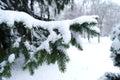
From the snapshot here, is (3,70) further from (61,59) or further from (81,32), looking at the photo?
(81,32)

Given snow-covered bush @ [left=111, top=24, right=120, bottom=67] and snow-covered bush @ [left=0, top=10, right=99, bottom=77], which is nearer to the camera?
snow-covered bush @ [left=0, top=10, right=99, bottom=77]

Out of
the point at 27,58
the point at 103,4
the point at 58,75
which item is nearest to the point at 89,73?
the point at 58,75

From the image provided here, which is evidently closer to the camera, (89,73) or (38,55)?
(38,55)

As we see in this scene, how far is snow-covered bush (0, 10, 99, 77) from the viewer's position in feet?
7.67

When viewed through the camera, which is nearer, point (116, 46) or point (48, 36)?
point (48, 36)

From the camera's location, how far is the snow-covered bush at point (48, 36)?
7.67 feet

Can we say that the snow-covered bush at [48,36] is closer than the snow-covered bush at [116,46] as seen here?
Yes

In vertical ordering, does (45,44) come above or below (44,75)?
above

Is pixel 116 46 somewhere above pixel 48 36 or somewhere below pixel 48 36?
below

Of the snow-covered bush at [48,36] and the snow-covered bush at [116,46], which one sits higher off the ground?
the snow-covered bush at [48,36]

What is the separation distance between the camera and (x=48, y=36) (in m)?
2.47

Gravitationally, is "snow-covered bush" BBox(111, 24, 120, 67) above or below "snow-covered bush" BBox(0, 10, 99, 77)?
below

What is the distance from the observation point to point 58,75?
1115 centimetres

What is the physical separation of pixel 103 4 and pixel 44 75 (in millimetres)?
39417
